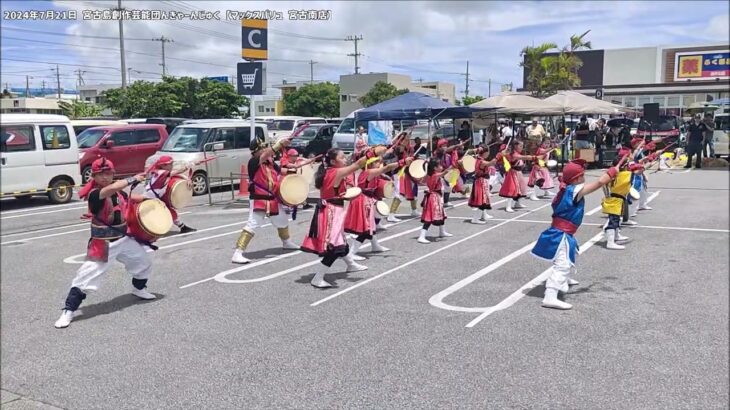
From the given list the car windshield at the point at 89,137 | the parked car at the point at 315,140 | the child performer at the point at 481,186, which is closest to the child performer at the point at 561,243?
the child performer at the point at 481,186

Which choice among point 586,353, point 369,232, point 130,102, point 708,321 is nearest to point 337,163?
point 369,232

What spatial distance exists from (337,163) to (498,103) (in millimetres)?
11440

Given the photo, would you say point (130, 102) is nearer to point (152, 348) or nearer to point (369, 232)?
point (369, 232)

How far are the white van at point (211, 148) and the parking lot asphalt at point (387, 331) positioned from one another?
254 inches

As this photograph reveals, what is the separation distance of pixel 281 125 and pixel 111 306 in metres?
20.3

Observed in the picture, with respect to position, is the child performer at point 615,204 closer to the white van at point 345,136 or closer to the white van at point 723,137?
the white van at point 723,137

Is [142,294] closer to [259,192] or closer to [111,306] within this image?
[111,306]

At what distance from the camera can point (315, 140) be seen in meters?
23.8

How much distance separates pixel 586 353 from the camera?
430cm

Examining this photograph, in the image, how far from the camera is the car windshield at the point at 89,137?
52.4ft

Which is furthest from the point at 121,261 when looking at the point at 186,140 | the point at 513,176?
the point at 186,140

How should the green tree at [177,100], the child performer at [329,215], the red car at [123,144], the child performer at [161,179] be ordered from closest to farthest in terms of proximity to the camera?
1. the child performer at [329,215]
2. the child performer at [161,179]
3. the red car at [123,144]
4. the green tree at [177,100]

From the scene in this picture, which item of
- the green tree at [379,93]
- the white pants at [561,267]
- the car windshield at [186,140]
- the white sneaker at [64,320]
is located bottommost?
the white sneaker at [64,320]

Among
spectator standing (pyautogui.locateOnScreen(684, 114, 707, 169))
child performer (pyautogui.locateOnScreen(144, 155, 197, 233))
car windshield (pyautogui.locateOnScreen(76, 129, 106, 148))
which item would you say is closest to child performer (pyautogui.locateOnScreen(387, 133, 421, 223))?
child performer (pyautogui.locateOnScreen(144, 155, 197, 233))
